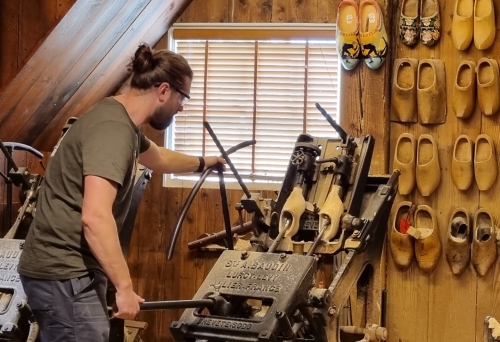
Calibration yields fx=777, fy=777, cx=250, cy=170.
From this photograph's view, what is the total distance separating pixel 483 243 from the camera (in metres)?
3.65

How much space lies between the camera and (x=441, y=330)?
3832 mm

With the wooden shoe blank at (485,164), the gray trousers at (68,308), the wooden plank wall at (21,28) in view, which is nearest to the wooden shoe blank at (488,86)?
the wooden shoe blank at (485,164)

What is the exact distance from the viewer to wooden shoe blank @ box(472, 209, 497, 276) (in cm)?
366

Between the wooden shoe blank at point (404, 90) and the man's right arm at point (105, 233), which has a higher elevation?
the wooden shoe blank at point (404, 90)

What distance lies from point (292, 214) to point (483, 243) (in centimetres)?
118

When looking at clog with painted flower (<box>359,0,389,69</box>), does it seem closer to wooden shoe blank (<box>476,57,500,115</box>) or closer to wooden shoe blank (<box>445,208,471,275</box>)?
wooden shoe blank (<box>476,57,500,115</box>)

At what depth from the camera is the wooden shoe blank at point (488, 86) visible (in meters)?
3.63

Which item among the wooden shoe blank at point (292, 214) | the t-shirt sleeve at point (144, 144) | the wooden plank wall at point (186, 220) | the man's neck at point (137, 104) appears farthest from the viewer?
the wooden plank wall at point (186, 220)

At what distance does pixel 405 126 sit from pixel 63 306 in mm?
2212

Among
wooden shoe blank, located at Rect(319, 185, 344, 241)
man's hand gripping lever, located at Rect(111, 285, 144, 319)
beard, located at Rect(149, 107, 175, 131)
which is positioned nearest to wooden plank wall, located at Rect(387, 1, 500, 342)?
wooden shoe blank, located at Rect(319, 185, 344, 241)

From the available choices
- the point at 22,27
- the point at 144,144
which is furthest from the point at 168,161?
the point at 22,27

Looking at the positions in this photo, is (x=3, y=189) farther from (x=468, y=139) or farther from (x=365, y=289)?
(x=468, y=139)

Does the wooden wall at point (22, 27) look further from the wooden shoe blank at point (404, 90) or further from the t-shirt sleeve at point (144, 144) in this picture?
the wooden shoe blank at point (404, 90)

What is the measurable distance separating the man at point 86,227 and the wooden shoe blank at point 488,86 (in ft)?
6.28
